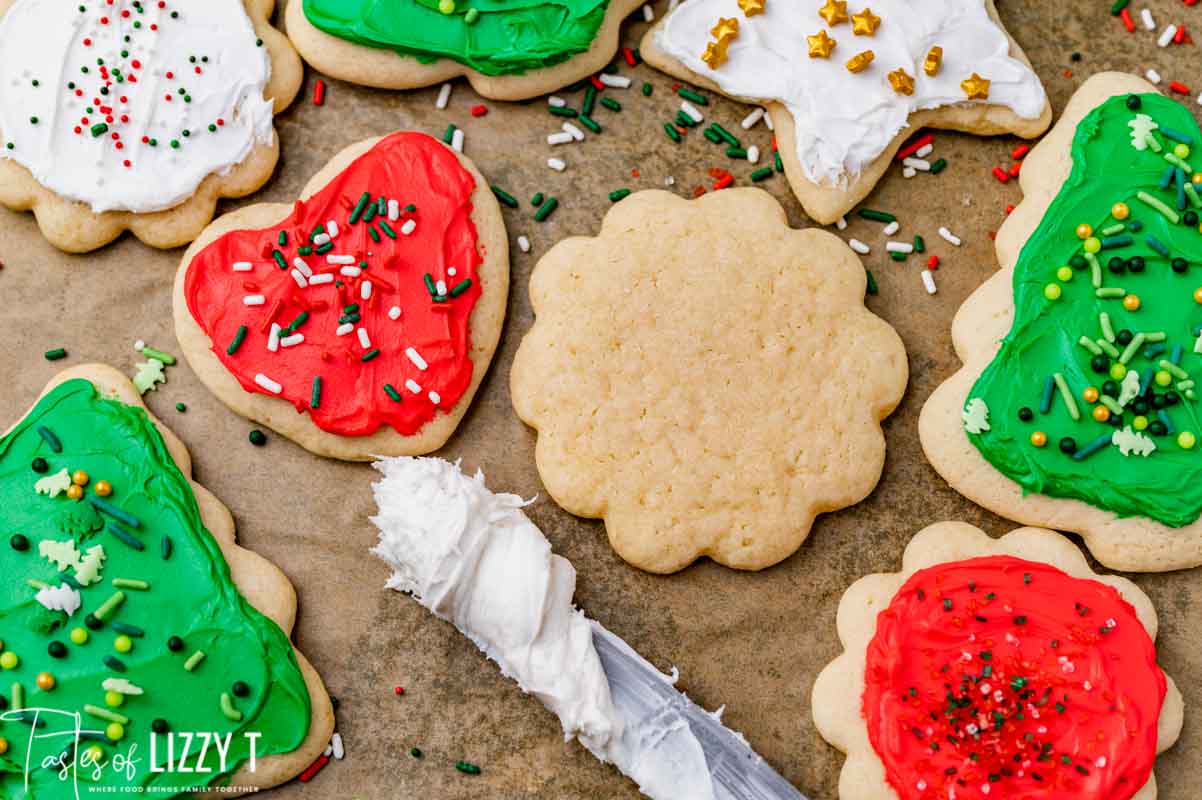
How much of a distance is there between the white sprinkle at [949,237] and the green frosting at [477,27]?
1.25 meters

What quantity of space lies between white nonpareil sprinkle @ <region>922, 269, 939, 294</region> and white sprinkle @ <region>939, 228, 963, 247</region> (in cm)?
12

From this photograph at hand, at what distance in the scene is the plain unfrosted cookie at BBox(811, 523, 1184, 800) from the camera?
2.91 meters

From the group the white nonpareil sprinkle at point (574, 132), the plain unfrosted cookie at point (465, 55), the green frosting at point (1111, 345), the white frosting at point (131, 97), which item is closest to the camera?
the green frosting at point (1111, 345)

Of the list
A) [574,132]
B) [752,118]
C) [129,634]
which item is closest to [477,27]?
[574,132]

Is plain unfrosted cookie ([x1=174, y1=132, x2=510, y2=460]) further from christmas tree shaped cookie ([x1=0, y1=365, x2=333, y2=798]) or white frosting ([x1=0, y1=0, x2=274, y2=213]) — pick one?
christmas tree shaped cookie ([x1=0, y1=365, x2=333, y2=798])

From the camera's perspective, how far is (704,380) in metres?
3.24

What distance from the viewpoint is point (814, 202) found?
3.39 m

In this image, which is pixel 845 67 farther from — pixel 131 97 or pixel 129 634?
pixel 129 634

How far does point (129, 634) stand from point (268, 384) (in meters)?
0.76

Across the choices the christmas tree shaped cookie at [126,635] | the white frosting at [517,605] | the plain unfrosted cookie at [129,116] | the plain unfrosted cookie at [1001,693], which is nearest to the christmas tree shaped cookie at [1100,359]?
the plain unfrosted cookie at [1001,693]

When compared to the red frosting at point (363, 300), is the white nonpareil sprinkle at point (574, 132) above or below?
above

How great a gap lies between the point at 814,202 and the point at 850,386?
0.59 meters

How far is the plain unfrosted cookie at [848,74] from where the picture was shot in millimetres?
3355

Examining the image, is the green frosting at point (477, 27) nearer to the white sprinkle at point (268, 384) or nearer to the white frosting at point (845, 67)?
the white frosting at point (845, 67)
